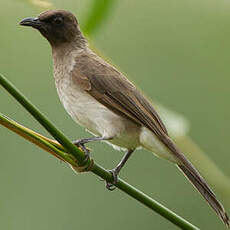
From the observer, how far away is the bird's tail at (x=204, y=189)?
3451 millimetres

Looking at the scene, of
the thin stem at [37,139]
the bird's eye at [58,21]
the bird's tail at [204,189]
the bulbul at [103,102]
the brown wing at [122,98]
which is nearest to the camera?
the thin stem at [37,139]

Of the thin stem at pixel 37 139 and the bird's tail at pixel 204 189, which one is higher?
the thin stem at pixel 37 139

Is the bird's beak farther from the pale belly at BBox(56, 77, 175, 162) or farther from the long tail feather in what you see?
the long tail feather

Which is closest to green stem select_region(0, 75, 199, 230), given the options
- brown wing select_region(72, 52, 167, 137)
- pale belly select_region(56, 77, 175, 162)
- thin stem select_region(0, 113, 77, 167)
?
thin stem select_region(0, 113, 77, 167)

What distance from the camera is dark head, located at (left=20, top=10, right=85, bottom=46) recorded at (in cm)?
462

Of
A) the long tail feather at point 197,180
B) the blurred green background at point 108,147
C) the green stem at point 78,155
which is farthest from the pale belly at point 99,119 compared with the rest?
the blurred green background at point 108,147

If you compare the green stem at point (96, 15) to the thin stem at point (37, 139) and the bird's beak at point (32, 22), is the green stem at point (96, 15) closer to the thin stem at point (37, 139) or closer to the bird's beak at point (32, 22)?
the thin stem at point (37, 139)

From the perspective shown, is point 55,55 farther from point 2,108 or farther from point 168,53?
point 168,53

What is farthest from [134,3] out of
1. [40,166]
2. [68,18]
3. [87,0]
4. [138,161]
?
[87,0]

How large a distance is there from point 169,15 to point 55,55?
3193 millimetres

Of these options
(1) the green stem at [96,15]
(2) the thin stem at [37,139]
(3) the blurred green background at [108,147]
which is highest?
(1) the green stem at [96,15]

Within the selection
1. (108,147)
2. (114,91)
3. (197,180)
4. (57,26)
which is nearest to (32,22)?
(57,26)

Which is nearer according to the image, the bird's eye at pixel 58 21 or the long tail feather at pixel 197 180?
the long tail feather at pixel 197 180

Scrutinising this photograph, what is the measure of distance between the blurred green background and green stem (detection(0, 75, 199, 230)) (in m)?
3.90
